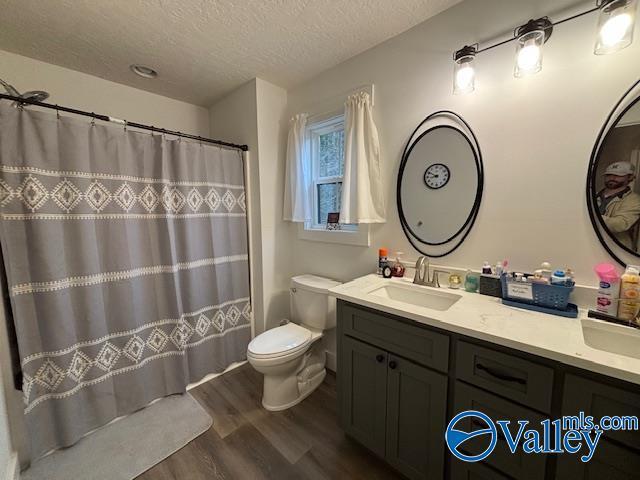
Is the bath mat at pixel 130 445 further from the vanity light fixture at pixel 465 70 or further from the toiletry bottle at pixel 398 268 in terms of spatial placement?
the vanity light fixture at pixel 465 70

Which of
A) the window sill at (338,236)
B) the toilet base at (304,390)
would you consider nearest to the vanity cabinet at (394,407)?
the toilet base at (304,390)

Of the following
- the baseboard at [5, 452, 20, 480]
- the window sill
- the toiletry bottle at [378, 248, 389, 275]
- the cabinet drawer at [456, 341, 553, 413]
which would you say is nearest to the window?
the window sill

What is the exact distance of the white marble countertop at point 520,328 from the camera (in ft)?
2.39

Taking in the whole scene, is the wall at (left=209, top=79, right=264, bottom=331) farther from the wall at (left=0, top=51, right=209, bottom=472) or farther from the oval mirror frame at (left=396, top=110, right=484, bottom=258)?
the oval mirror frame at (left=396, top=110, right=484, bottom=258)

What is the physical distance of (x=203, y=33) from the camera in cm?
151

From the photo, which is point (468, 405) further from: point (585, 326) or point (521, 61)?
point (521, 61)

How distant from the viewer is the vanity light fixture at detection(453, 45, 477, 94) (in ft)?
4.06

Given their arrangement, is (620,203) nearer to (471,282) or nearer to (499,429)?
(471,282)

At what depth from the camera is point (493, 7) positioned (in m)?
1.24

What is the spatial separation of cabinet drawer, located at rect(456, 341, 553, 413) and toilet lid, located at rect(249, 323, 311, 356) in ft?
3.29

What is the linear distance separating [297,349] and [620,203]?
1.71 metres

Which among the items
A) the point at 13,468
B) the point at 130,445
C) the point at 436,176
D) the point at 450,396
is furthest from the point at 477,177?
the point at 13,468

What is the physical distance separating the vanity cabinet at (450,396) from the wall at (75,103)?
61.9 inches

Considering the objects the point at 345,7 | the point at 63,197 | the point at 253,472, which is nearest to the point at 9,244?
the point at 63,197
